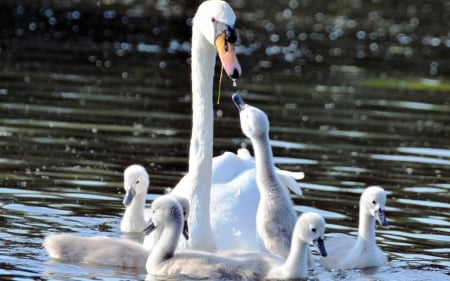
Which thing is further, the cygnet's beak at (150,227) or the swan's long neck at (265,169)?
the swan's long neck at (265,169)

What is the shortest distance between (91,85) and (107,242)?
1119cm

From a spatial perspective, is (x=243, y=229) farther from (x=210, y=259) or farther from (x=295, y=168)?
(x=295, y=168)

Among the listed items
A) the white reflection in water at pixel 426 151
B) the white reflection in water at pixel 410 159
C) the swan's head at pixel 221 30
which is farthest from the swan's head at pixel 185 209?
the white reflection in water at pixel 426 151

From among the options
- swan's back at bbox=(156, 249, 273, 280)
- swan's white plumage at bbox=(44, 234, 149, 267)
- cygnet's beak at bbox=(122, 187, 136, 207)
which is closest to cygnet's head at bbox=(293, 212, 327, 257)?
swan's back at bbox=(156, 249, 273, 280)

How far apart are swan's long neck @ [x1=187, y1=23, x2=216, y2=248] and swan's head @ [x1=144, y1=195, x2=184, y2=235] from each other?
0.37m

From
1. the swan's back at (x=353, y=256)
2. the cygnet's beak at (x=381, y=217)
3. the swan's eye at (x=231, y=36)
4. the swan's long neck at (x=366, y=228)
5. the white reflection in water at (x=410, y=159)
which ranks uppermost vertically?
the swan's eye at (x=231, y=36)

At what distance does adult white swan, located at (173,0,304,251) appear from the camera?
10664mm

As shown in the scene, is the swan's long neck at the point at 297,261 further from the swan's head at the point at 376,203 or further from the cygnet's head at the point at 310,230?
the swan's head at the point at 376,203

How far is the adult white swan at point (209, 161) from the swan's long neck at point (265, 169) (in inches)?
16.1

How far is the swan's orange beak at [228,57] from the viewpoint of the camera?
1034 centimetres

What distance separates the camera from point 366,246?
11.4 meters

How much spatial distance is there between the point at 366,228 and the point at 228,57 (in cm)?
207

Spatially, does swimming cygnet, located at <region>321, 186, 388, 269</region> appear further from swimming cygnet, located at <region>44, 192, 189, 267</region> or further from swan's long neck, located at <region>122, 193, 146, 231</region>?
swan's long neck, located at <region>122, 193, 146, 231</region>

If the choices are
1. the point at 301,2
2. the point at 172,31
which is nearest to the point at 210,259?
the point at 172,31
